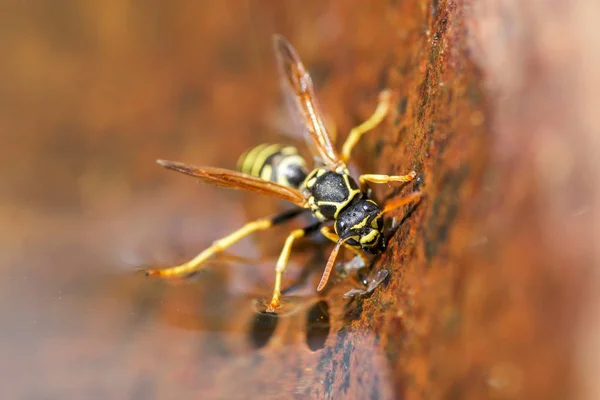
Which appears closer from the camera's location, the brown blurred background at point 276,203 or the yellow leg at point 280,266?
the brown blurred background at point 276,203

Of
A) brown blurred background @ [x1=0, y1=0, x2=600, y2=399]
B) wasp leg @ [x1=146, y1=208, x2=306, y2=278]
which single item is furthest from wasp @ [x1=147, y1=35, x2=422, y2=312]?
brown blurred background @ [x1=0, y1=0, x2=600, y2=399]

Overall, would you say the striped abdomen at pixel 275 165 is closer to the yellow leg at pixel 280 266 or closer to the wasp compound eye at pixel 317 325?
the yellow leg at pixel 280 266

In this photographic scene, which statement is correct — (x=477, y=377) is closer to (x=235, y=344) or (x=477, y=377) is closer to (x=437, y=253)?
(x=437, y=253)

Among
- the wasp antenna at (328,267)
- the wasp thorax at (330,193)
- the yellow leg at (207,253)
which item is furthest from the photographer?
the yellow leg at (207,253)

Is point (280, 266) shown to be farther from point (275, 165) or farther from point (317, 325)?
point (275, 165)

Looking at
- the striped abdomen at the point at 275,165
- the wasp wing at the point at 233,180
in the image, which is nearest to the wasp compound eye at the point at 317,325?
the wasp wing at the point at 233,180

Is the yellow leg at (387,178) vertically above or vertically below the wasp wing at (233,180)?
below

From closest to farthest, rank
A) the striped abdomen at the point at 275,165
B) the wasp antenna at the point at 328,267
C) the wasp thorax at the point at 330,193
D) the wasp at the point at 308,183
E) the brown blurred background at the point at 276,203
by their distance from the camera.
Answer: the brown blurred background at the point at 276,203, the wasp antenna at the point at 328,267, the wasp at the point at 308,183, the wasp thorax at the point at 330,193, the striped abdomen at the point at 275,165
